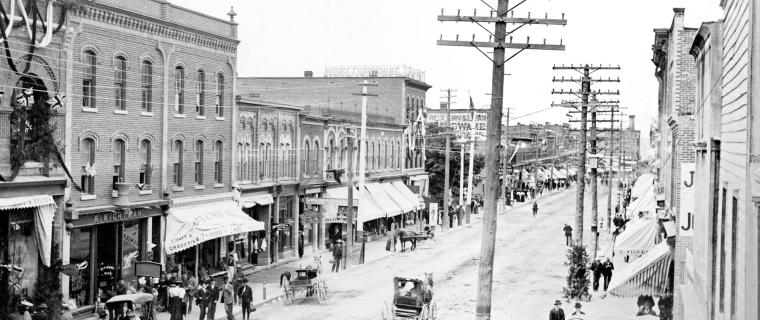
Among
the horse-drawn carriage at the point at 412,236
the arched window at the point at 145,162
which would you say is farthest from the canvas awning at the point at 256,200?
the horse-drawn carriage at the point at 412,236

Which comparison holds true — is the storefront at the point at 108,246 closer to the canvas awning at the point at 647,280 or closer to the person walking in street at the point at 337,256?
the person walking in street at the point at 337,256

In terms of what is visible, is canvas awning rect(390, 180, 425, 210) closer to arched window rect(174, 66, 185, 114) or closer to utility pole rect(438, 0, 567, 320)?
arched window rect(174, 66, 185, 114)

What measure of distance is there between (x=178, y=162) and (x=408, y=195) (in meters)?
30.2

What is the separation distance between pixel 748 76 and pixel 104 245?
23.7 m

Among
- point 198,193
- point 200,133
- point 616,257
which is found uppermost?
point 200,133

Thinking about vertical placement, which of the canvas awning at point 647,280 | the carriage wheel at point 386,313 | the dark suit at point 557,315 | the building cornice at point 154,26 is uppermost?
the building cornice at point 154,26

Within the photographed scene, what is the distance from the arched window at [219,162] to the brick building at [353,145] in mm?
7512

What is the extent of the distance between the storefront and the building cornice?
5.88 metres

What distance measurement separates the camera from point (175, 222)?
35000 millimetres

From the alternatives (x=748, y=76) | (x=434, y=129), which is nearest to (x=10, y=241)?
(x=748, y=76)

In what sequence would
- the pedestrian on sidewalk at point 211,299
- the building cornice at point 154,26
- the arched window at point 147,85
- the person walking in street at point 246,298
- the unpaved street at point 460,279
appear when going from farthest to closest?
1. the arched window at point 147,85
2. the unpaved street at point 460,279
3. the building cornice at point 154,26
4. the person walking in street at point 246,298
5. the pedestrian on sidewalk at point 211,299

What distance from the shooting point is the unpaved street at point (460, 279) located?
30.8m

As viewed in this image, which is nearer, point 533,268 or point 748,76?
point 748,76

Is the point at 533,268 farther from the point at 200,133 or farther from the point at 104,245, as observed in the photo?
the point at 104,245
